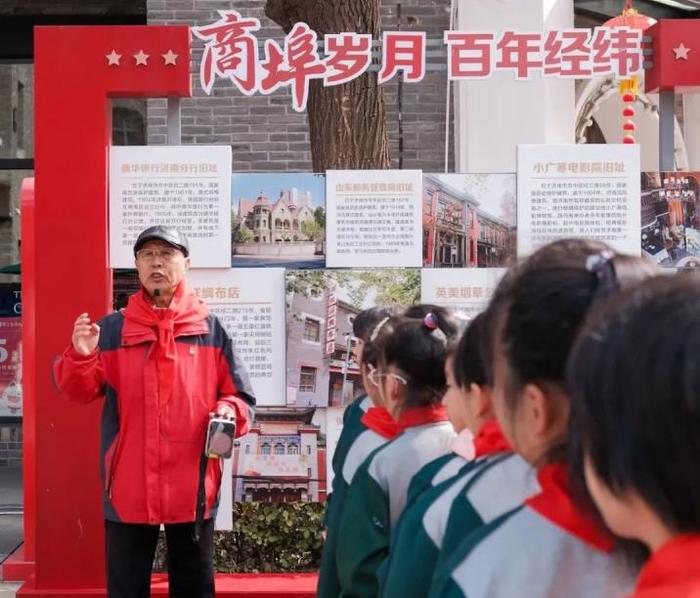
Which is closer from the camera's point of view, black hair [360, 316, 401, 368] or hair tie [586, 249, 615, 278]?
hair tie [586, 249, 615, 278]

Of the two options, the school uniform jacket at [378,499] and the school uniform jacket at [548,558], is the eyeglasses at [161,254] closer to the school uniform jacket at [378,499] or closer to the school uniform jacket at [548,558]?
the school uniform jacket at [378,499]

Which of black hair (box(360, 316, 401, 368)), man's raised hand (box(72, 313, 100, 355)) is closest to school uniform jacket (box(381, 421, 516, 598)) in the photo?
black hair (box(360, 316, 401, 368))

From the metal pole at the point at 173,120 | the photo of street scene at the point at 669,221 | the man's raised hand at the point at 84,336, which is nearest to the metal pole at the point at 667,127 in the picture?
the photo of street scene at the point at 669,221

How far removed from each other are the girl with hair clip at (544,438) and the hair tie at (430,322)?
3.26ft

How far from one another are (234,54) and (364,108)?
1.18 m

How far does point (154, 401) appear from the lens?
3.73 m

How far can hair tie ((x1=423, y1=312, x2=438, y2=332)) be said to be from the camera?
2.48 m

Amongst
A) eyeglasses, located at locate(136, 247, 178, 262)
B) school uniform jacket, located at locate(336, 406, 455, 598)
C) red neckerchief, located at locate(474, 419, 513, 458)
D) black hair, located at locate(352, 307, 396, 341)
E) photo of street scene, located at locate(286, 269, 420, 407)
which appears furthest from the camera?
photo of street scene, located at locate(286, 269, 420, 407)

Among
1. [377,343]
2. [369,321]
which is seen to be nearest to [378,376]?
[377,343]

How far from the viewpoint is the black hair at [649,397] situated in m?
0.96

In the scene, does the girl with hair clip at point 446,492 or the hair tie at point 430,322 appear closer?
the girl with hair clip at point 446,492

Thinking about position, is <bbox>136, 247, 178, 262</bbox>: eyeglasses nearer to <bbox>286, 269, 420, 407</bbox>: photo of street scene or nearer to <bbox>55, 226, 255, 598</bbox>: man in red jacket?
<bbox>55, 226, 255, 598</bbox>: man in red jacket

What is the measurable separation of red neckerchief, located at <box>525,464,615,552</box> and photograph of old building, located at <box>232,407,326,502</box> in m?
3.41

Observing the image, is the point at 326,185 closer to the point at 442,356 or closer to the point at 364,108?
the point at 364,108
